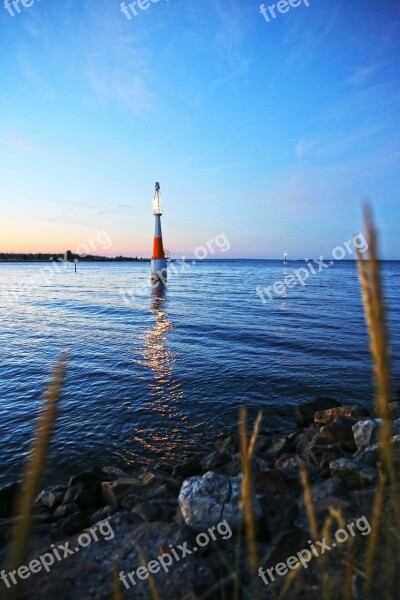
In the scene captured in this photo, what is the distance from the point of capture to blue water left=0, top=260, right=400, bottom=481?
9516 millimetres

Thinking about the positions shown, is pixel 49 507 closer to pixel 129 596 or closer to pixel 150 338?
pixel 129 596

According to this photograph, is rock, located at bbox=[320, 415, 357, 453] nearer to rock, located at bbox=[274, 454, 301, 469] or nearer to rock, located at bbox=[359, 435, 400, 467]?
rock, located at bbox=[359, 435, 400, 467]

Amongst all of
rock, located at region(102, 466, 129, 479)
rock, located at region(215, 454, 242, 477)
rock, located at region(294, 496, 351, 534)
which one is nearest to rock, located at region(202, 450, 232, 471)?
rock, located at region(215, 454, 242, 477)

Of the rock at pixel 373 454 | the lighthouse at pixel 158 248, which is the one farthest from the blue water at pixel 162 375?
the lighthouse at pixel 158 248

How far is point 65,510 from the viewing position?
20.3ft

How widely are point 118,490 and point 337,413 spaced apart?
6.35 m

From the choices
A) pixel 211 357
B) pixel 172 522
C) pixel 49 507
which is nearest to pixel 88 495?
pixel 49 507

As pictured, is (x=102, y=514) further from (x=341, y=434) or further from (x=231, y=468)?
(x=341, y=434)

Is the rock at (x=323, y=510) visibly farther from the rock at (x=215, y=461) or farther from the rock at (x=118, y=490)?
the rock at (x=215, y=461)

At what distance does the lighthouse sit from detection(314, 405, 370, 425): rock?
1503 inches

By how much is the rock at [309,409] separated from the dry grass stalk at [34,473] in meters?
A: 10.3

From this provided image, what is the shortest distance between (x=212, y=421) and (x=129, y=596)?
22.6 ft

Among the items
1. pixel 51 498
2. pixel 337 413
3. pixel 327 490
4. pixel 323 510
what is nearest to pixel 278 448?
pixel 337 413

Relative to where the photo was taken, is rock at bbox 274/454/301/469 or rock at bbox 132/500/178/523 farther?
rock at bbox 274/454/301/469
